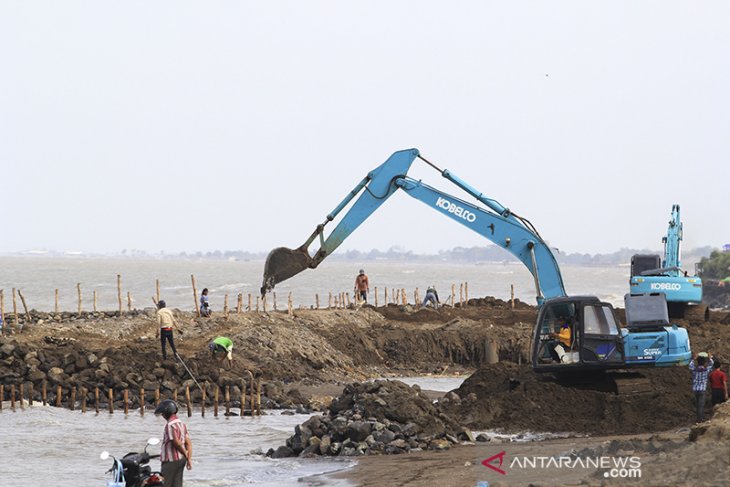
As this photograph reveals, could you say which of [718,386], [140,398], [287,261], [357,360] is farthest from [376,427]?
[357,360]

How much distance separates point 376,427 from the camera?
19.9 metres

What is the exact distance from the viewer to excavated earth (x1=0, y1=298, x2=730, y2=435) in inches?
853

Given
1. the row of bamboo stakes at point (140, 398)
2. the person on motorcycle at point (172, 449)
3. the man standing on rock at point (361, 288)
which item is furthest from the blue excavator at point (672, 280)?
the person on motorcycle at point (172, 449)

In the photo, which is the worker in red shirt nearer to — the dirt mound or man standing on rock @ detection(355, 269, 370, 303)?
the dirt mound

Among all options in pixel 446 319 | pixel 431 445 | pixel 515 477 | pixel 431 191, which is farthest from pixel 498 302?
pixel 515 477

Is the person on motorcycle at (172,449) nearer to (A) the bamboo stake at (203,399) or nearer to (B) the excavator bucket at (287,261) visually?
(B) the excavator bucket at (287,261)

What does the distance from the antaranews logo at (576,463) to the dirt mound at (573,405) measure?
3.00 m

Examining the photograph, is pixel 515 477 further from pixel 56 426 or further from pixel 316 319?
pixel 316 319

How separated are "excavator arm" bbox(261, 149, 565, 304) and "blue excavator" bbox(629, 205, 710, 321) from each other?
728cm

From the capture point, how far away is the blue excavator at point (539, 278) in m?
21.1

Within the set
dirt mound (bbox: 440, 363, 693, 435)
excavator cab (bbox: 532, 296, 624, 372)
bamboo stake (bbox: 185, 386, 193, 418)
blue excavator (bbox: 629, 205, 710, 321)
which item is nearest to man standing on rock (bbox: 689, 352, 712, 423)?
dirt mound (bbox: 440, 363, 693, 435)

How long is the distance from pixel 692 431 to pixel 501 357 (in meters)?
23.7

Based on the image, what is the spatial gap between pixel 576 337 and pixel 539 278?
239 cm

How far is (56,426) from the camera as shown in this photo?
24.4m
